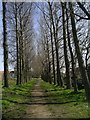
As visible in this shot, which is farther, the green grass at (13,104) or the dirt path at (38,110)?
the green grass at (13,104)

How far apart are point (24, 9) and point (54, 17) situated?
14.5ft

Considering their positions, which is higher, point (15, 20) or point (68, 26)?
point (15, 20)

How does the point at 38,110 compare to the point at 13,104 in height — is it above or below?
below

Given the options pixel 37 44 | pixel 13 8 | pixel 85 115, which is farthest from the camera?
pixel 37 44

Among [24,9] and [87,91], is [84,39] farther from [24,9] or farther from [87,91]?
[87,91]

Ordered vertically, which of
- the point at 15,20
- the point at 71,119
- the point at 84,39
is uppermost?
the point at 15,20

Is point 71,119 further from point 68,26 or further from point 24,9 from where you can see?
point 24,9

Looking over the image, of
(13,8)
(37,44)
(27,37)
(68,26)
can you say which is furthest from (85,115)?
(37,44)

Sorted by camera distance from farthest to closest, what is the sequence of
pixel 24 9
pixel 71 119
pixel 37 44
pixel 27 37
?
pixel 37 44
pixel 27 37
pixel 24 9
pixel 71 119

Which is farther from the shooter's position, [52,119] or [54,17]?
[54,17]

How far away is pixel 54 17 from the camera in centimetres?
3762

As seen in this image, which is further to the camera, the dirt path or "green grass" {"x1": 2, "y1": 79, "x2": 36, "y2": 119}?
"green grass" {"x1": 2, "y1": 79, "x2": 36, "y2": 119}

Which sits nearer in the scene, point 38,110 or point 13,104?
point 38,110

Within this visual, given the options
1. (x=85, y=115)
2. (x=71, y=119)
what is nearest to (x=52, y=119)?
(x=71, y=119)
